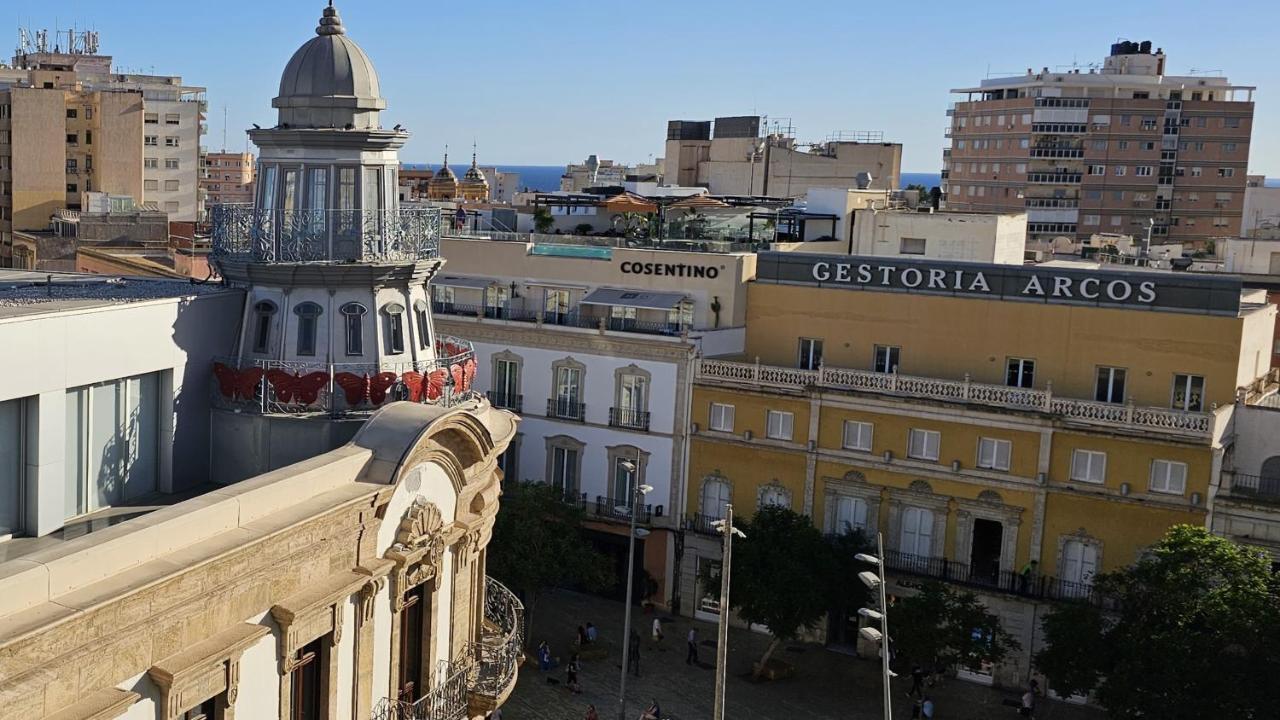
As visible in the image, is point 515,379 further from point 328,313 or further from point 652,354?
point 328,313

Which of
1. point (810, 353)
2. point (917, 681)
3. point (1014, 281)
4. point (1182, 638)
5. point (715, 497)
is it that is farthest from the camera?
point (810, 353)

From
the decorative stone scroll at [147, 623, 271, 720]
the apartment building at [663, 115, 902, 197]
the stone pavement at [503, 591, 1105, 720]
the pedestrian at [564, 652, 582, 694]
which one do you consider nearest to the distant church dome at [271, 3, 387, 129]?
the decorative stone scroll at [147, 623, 271, 720]

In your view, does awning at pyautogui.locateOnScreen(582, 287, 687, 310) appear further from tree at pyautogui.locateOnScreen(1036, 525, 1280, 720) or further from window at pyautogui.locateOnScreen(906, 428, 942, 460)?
tree at pyautogui.locateOnScreen(1036, 525, 1280, 720)

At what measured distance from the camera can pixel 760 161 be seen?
10294 cm

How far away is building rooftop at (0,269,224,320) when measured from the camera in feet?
78.3

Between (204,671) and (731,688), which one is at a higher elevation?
(204,671)

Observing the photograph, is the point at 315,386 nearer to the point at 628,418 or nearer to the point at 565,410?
the point at 628,418

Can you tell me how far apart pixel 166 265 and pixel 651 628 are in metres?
26.9

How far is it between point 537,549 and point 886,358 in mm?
15354

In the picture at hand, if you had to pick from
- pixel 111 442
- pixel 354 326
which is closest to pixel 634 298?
pixel 354 326

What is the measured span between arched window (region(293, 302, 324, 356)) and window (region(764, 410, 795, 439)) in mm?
29393

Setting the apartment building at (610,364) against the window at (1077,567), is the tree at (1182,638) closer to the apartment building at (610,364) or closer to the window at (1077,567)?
the window at (1077,567)

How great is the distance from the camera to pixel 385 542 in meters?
25.1

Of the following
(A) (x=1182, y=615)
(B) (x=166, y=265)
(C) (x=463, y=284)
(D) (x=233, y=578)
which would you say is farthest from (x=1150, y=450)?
(B) (x=166, y=265)
